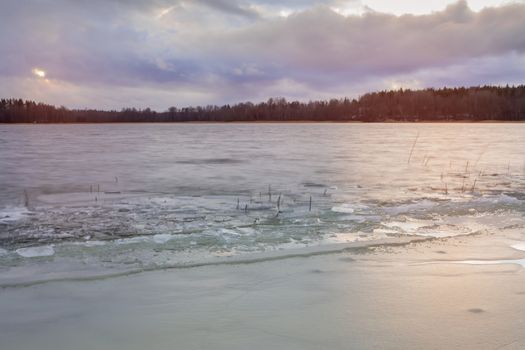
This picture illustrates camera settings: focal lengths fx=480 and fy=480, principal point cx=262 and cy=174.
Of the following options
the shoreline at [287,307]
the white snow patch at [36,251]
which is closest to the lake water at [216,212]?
the white snow patch at [36,251]

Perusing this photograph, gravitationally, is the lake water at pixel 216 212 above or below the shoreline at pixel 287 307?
below

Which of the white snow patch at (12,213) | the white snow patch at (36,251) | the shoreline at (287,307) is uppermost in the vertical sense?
the shoreline at (287,307)

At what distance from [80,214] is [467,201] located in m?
8.57

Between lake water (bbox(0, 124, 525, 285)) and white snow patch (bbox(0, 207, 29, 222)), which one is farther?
white snow patch (bbox(0, 207, 29, 222))

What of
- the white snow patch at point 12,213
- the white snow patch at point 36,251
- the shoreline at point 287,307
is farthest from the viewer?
the white snow patch at point 12,213

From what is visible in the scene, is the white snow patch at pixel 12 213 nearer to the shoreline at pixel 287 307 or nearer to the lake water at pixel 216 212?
the lake water at pixel 216 212

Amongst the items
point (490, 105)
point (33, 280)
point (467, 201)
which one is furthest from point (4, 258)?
point (490, 105)

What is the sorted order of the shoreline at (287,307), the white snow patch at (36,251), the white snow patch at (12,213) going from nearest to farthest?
the shoreline at (287,307)
the white snow patch at (36,251)
the white snow patch at (12,213)

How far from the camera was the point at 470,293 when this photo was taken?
460cm

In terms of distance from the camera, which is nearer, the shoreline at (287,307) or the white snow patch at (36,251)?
the shoreline at (287,307)

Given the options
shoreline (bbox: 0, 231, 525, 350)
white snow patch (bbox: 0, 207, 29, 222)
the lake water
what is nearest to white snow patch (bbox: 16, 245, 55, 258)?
the lake water

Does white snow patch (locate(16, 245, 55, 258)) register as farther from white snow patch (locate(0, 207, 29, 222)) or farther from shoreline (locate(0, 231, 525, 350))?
white snow patch (locate(0, 207, 29, 222))

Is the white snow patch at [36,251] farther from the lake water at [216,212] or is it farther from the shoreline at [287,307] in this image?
the shoreline at [287,307]

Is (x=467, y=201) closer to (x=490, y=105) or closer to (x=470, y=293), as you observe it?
(x=470, y=293)
